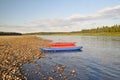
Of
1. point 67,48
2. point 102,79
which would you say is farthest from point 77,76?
point 67,48

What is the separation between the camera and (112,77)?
1745cm

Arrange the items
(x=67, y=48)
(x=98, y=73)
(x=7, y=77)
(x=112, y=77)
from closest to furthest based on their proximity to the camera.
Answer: (x=7, y=77) < (x=112, y=77) < (x=98, y=73) < (x=67, y=48)

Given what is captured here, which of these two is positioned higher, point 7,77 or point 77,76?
point 7,77

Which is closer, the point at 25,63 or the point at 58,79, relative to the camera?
the point at 58,79

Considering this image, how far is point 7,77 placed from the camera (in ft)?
47.0

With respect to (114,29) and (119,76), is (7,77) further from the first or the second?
(114,29)

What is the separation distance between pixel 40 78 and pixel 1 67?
498 centimetres

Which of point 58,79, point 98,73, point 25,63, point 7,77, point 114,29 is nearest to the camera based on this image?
point 7,77

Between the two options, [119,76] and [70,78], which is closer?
[70,78]

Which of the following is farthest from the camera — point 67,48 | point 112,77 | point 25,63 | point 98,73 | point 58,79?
point 67,48

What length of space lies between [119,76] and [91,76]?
2.98 meters

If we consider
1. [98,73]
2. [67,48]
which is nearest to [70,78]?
[98,73]

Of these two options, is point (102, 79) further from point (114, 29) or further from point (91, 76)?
point (114, 29)

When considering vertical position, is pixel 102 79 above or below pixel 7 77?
below
